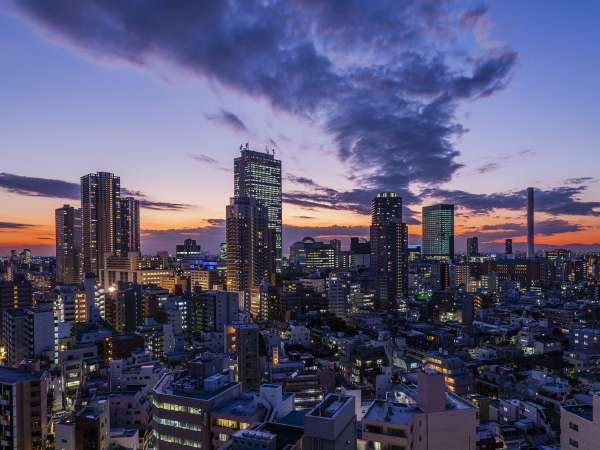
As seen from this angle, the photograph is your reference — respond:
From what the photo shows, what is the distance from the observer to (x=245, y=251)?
7762 centimetres

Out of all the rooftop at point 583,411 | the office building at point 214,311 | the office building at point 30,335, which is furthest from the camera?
the office building at point 214,311

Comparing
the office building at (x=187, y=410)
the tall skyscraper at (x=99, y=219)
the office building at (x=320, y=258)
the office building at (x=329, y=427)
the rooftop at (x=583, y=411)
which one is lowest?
the office building at (x=320, y=258)

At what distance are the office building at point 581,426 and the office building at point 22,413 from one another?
19.5 meters

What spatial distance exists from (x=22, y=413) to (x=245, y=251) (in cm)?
5920

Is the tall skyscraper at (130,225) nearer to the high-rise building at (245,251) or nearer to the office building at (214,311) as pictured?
the high-rise building at (245,251)

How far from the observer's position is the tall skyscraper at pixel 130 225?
113125 mm

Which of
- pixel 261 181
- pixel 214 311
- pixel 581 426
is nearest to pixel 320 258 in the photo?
pixel 261 181

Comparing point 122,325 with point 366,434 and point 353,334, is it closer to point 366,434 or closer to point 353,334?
point 353,334

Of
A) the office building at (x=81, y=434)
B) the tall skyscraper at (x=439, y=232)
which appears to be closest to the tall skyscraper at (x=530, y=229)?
the tall skyscraper at (x=439, y=232)

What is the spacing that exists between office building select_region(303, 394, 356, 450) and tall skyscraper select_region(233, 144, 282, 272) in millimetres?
120033

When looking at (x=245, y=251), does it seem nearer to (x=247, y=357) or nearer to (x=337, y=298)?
(x=337, y=298)

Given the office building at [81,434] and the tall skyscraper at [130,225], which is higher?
the tall skyscraper at [130,225]

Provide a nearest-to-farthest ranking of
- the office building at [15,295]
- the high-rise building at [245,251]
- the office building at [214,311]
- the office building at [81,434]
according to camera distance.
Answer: the office building at [81,434], the office building at [15,295], the office building at [214,311], the high-rise building at [245,251]

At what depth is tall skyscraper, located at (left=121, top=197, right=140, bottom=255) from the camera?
11312 cm
